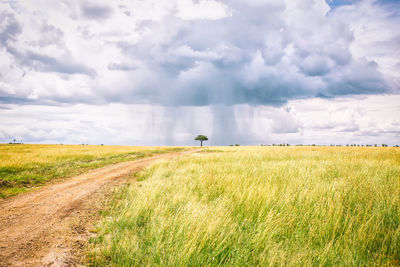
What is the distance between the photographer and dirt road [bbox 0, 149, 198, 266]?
355cm

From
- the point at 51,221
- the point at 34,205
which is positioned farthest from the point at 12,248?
the point at 34,205

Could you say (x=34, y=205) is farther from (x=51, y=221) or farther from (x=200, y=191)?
(x=200, y=191)

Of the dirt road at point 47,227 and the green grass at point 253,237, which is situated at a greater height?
the green grass at point 253,237

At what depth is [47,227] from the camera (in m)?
4.77

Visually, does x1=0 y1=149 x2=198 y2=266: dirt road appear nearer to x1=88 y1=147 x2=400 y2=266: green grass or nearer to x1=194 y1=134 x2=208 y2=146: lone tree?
x1=88 y1=147 x2=400 y2=266: green grass

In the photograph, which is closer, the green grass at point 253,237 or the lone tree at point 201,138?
the green grass at point 253,237

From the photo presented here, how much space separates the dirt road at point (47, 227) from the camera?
355cm

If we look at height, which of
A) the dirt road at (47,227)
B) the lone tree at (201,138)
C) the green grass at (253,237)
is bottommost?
the dirt road at (47,227)

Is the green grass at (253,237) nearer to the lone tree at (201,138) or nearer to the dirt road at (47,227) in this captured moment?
the dirt road at (47,227)

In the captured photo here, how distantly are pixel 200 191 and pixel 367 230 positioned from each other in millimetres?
4519

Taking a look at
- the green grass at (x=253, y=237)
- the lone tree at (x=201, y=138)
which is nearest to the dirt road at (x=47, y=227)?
the green grass at (x=253, y=237)

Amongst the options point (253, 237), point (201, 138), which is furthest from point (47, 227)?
point (201, 138)

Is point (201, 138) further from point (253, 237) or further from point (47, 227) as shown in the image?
point (253, 237)

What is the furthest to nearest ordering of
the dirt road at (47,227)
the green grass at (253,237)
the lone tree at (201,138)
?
the lone tree at (201,138) → the dirt road at (47,227) → the green grass at (253,237)
